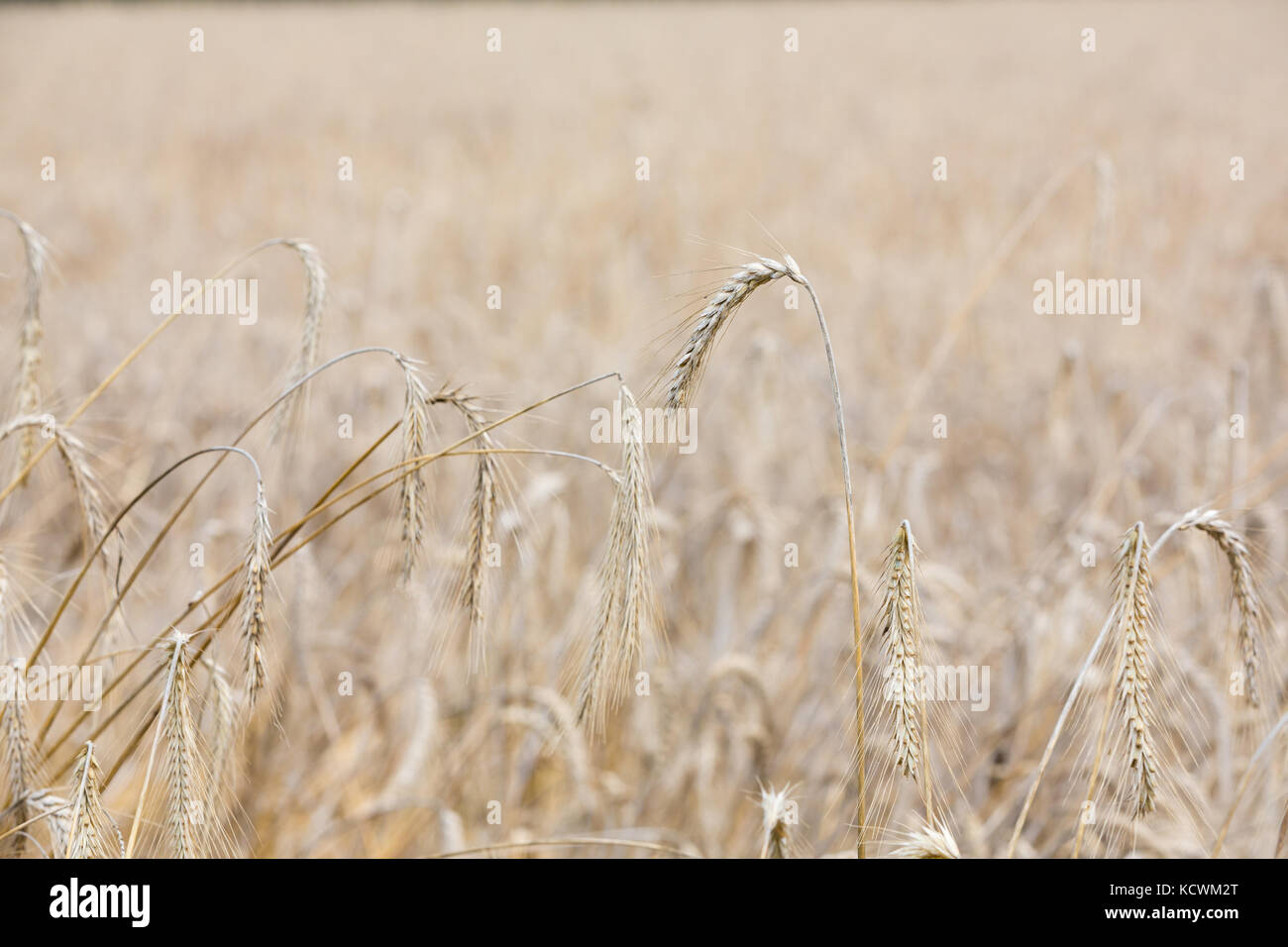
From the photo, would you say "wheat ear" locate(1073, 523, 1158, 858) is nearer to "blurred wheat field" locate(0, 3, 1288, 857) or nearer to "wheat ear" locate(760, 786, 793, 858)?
"blurred wheat field" locate(0, 3, 1288, 857)

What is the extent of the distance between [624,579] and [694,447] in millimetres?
1606

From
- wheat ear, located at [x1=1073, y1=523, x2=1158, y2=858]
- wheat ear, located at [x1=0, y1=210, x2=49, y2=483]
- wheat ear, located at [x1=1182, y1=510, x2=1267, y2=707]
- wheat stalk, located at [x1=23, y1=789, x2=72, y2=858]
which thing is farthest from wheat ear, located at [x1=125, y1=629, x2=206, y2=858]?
wheat ear, located at [x1=1182, y1=510, x2=1267, y2=707]

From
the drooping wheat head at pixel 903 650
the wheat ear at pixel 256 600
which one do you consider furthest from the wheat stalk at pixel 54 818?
the drooping wheat head at pixel 903 650

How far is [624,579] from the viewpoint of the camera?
822 mm

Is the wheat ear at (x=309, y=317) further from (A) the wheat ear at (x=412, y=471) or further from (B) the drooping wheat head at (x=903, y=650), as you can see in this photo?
(B) the drooping wheat head at (x=903, y=650)

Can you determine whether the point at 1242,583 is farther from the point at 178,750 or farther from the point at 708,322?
the point at 178,750

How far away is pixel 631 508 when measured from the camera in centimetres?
81

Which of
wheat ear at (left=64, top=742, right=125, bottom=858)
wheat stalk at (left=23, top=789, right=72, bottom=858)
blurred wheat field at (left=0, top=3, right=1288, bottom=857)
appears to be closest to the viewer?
wheat ear at (left=64, top=742, right=125, bottom=858)

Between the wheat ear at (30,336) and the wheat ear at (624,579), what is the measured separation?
0.80m

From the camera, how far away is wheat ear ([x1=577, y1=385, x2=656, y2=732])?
808 millimetres

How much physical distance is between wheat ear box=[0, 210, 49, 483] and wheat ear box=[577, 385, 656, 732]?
2.63 feet
